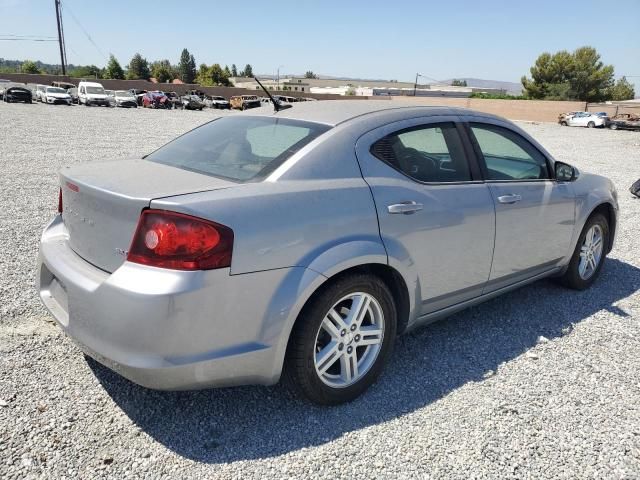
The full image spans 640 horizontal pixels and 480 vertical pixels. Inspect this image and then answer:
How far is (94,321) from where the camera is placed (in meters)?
2.30

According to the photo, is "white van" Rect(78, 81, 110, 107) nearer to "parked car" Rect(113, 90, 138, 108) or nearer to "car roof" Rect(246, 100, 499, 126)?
"parked car" Rect(113, 90, 138, 108)

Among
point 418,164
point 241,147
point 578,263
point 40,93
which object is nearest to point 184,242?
point 241,147

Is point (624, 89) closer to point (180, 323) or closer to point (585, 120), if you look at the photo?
point (585, 120)

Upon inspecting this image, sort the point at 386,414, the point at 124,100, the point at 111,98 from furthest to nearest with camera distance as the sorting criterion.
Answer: the point at 124,100 < the point at 111,98 < the point at 386,414

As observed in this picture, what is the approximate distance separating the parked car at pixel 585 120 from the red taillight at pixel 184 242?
4126 centimetres

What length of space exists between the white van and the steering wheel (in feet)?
134

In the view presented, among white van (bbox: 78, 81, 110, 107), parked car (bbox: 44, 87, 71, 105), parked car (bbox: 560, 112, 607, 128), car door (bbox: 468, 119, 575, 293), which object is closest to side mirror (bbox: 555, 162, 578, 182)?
car door (bbox: 468, 119, 575, 293)

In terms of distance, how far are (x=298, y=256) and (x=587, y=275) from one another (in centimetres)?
341

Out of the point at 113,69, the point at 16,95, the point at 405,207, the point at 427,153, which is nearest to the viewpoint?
the point at 405,207

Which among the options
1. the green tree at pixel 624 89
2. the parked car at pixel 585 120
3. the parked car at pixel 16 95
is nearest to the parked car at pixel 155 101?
the parked car at pixel 16 95

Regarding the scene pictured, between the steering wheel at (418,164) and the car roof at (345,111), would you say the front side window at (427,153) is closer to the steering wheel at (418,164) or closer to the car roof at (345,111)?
the steering wheel at (418,164)

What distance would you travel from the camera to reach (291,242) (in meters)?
2.39

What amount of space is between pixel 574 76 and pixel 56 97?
200 feet

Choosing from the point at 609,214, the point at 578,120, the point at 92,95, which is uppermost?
the point at 609,214
